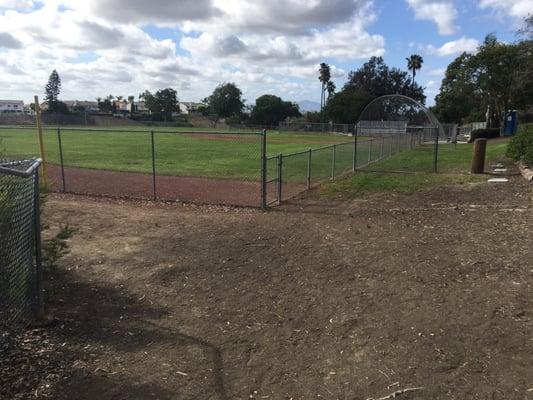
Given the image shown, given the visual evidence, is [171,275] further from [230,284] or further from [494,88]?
[494,88]

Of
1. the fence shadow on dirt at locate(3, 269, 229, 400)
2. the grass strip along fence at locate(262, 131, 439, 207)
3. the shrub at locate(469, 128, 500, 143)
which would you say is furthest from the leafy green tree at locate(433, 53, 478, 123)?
the fence shadow on dirt at locate(3, 269, 229, 400)

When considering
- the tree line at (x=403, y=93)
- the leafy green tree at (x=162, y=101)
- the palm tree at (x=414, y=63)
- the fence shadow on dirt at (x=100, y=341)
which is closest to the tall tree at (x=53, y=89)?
the tree line at (x=403, y=93)

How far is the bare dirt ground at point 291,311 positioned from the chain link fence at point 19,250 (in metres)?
0.34

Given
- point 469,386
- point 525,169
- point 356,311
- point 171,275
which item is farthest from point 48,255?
point 525,169

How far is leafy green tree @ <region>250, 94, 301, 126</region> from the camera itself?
4397 inches

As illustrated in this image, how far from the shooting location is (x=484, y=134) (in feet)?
155

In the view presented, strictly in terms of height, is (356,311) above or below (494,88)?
below

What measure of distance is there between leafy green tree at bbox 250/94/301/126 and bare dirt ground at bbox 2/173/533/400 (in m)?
103

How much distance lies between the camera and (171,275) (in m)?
6.39

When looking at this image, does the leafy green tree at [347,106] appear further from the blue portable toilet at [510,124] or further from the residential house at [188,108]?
the residential house at [188,108]

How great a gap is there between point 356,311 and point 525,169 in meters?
13.0

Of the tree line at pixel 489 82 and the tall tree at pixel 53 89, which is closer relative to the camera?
the tree line at pixel 489 82

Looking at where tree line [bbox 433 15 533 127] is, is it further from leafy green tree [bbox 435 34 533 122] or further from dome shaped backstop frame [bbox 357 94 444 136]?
dome shaped backstop frame [bbox 357 94 444 136]

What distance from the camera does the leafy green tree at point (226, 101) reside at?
12550 cm
